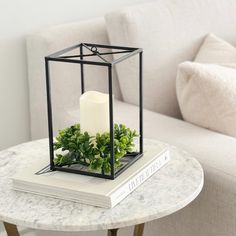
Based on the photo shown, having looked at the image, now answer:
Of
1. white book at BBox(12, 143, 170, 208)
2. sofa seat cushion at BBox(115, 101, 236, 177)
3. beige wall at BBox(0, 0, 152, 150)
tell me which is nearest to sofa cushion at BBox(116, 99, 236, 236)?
sofa seat cushion at BBox(115, 101, 236, 177)

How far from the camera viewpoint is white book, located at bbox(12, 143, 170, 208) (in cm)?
126

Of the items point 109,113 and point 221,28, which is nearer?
point 109,113

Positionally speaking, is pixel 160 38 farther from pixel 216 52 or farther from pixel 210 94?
pixel 210 94

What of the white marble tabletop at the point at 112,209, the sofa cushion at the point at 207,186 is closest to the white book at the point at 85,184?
the white marble tabletop at the point at 112,209

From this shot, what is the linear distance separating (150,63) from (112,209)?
2.59 ft

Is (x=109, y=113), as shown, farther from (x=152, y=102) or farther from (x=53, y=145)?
(x=152, y=102)

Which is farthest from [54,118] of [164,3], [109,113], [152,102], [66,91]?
[109,113]

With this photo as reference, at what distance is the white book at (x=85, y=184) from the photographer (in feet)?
4.12

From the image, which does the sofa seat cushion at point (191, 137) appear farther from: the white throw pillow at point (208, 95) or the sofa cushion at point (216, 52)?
the sofa cushion at point (216, 52)

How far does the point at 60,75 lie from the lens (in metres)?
1.89

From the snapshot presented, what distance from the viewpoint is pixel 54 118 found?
1929mm

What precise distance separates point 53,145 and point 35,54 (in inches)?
22.7

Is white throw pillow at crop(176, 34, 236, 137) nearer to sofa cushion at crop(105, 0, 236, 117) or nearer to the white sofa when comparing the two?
the white sofa

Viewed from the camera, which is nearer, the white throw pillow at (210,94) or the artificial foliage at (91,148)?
the artificial foliage at (91,148)
